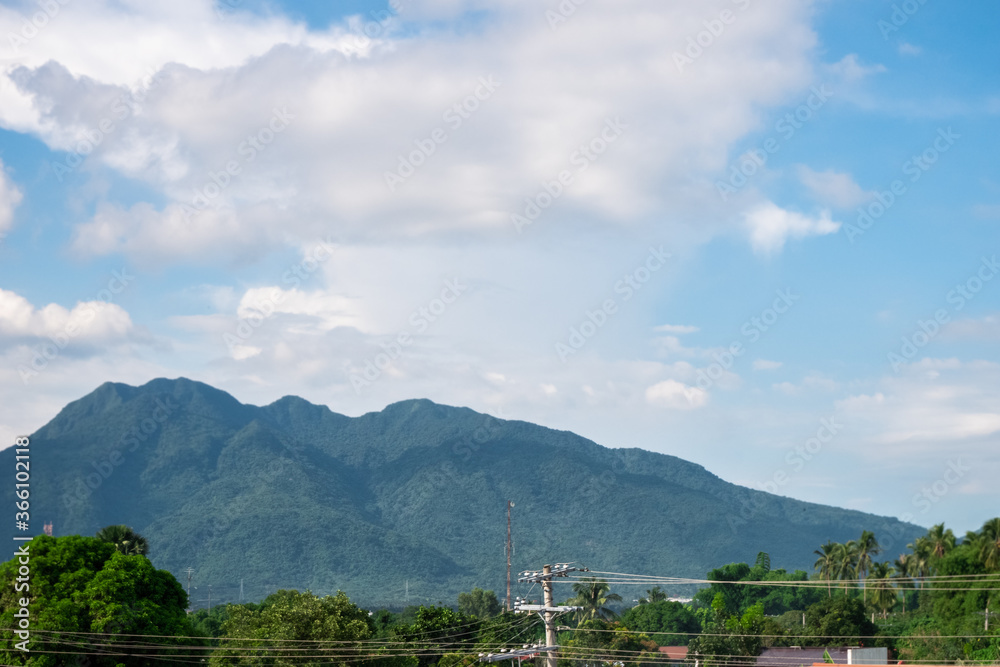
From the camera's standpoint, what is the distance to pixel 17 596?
1547 inches

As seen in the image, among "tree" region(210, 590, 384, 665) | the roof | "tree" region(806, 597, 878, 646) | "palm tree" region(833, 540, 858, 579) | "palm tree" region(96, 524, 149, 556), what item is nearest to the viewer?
"tree" region(210, 590, 384, 665)

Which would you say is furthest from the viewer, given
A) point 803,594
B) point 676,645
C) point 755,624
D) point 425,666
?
point 803,594

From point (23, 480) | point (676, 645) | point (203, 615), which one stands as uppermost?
point (23, 480)

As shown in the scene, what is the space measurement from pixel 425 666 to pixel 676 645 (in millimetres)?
86075

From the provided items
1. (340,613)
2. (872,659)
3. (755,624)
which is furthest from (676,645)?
(340,613)

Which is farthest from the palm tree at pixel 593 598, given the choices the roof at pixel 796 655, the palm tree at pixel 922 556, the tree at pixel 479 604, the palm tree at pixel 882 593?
the palm tree at pixel 922 556

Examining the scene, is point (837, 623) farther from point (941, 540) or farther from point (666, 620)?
point (666, 620)

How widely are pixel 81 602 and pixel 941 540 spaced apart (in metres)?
98.5

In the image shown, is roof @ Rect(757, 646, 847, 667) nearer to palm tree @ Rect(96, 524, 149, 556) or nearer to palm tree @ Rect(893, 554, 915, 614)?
palm tree @ Rect(893, 554, 915, 614)

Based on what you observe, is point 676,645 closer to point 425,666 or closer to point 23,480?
point 425,666

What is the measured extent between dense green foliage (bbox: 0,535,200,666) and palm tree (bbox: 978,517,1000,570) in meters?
65.6

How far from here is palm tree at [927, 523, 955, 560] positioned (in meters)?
111

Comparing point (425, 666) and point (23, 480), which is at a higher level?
point (23, 480)

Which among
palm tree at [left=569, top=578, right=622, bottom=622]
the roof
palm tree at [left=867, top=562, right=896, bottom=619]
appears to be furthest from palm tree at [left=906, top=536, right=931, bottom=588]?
palm tree at [left=569, top=578, right=622, bottom=622]
